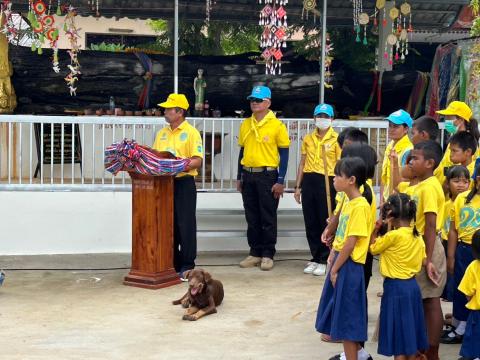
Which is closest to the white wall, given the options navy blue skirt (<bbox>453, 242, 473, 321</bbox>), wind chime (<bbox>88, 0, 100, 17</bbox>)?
wind chime (<bbox>88, 0, 100, 17</bbox>)

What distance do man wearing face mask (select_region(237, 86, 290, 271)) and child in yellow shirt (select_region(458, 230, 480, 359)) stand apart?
10.9ft

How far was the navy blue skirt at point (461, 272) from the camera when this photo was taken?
5363 mm

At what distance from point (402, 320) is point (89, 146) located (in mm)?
6245

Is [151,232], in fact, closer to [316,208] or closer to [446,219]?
[316,208]

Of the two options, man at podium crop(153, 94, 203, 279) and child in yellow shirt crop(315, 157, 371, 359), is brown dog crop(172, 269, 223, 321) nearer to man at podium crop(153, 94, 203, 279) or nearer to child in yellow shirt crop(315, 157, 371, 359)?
man at podium crop(153, 94, 203, 279)

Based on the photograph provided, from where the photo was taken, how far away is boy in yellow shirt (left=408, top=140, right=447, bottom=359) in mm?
4941

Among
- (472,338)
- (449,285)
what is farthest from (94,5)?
(472,338)

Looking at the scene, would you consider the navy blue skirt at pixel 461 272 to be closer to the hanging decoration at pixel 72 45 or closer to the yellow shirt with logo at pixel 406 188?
the yellow shirt with logo at pixel 406 188

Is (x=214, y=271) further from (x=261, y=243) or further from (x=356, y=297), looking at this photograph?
(x=356, y=297)

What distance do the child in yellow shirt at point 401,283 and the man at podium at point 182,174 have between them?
2992mm

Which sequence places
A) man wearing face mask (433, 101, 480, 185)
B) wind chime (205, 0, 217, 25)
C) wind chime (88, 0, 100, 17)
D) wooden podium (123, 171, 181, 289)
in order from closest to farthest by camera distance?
1. man wearing face mask (433, 101, 480, 185)
2. wooden podium (123, 171, 181, 289)
3. wind chime (88, 0, 100, 17)
4. wind chime (205, 0, 217, 25)

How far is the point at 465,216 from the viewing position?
5254 mm

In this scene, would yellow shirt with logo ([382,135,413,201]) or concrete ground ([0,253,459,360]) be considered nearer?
concrete ground ([0,253,459,360])

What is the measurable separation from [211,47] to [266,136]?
7822 mm
